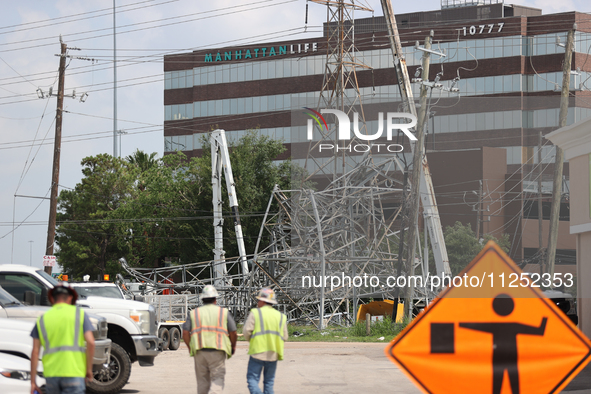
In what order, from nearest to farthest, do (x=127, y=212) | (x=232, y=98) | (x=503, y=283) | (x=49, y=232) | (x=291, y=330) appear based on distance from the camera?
(x=503, y=283) → (x=291, y=330) → (x=49, y=232) → (x=127, y=212) → (x=232, y=98)

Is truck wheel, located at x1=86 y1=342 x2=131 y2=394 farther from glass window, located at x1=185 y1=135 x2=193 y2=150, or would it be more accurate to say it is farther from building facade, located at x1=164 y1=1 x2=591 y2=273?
glass window, located at x1=185 y1=135 x2=193 y2=150

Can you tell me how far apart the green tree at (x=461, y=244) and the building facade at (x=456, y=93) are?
0.32m

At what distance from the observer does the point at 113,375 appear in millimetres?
13141

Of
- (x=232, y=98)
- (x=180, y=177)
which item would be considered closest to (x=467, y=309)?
(x=180, y=177)

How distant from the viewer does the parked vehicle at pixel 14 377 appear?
327 inches

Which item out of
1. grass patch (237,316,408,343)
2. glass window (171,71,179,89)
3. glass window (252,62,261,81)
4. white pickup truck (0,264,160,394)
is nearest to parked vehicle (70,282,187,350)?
grass patch (237,316,408,343)

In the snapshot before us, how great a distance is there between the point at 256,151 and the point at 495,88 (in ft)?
71.6

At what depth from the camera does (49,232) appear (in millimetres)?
35688

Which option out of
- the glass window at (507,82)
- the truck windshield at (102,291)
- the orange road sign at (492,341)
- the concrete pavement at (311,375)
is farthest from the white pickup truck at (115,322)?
the glass window at (507,82)

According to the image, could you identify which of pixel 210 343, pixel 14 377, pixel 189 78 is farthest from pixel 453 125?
pixel 189 78

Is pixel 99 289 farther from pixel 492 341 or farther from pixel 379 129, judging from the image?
pixel 492 341

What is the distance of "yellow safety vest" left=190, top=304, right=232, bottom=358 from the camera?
30.9 ft

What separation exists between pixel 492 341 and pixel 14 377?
224 inches

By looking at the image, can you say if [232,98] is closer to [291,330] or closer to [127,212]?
[127,212]
